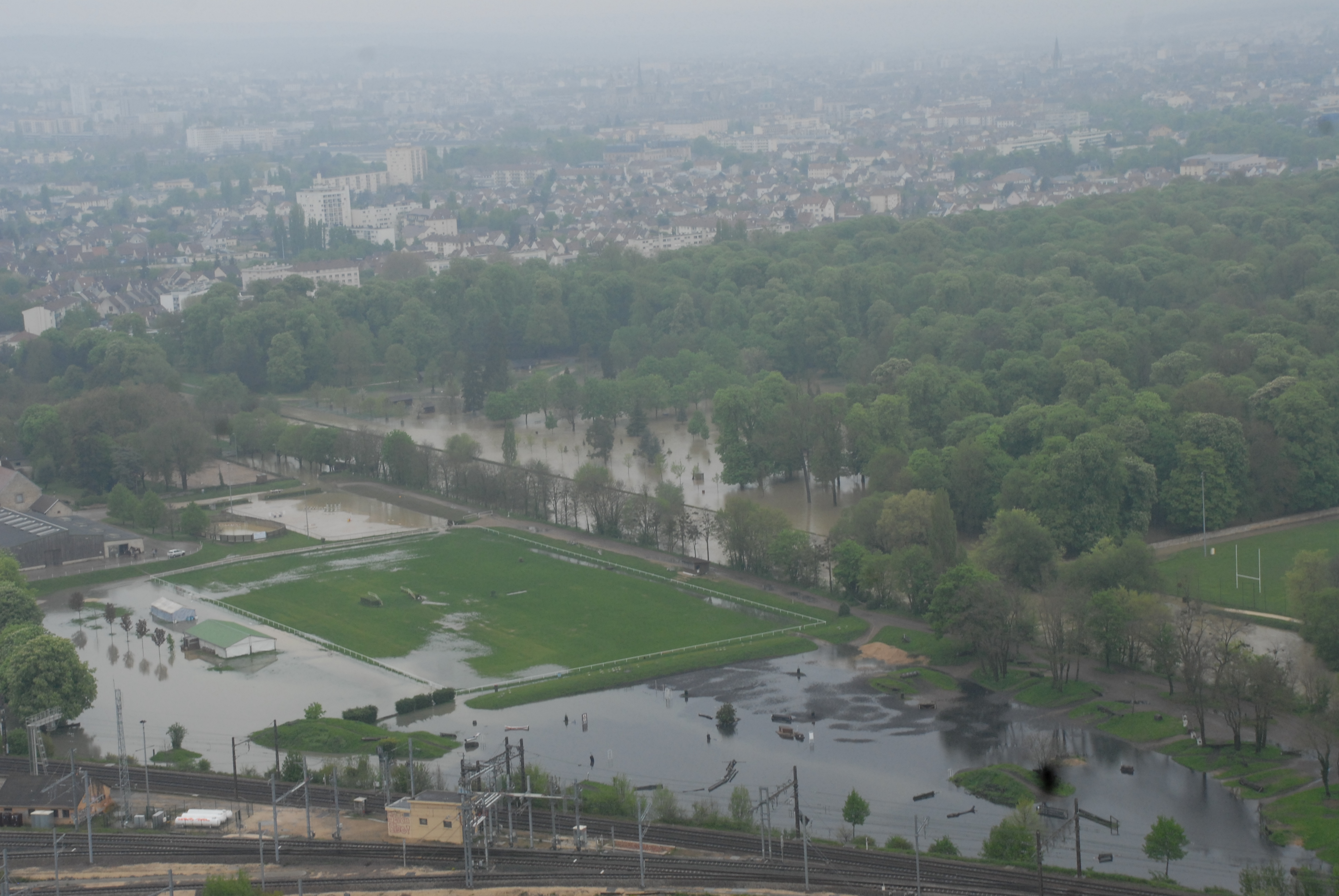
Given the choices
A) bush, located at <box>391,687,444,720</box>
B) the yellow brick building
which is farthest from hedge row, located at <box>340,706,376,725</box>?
the yellow brick building

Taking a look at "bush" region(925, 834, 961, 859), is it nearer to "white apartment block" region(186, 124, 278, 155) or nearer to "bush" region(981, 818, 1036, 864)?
"bush" region(981, 818, 1036, 864)

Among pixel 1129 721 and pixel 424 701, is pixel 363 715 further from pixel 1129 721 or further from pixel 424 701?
pixel 1129 721

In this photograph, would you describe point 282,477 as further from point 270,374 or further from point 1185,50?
point 1185,50

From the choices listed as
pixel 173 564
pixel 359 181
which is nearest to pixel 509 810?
pixel 173 564

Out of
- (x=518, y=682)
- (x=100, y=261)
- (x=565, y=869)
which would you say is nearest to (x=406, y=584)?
(x=518, y=682)

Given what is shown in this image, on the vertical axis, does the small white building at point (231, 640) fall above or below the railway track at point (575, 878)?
above

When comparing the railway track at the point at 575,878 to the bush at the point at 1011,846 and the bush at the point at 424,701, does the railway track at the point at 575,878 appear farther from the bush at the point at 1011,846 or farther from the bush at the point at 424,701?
the bush at the point at 424,701

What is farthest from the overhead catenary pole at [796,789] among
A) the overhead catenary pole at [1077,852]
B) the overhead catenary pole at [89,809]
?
the overhead catenary pole at [89,809]
